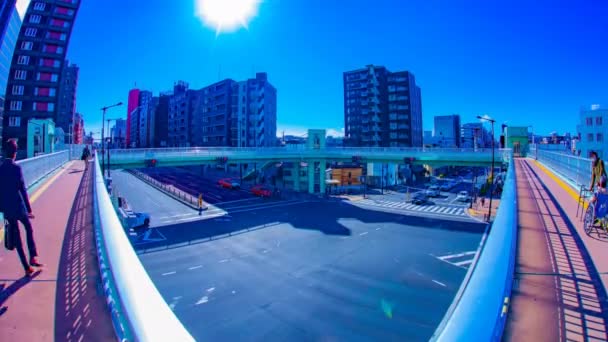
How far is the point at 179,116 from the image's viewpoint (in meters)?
82.8

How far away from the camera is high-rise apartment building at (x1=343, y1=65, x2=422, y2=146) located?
2645 inches

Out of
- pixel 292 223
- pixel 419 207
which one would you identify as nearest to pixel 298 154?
pixel 292 223

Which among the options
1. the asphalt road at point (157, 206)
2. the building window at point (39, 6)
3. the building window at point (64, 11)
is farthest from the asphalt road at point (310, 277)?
the building window at point (39, 6)

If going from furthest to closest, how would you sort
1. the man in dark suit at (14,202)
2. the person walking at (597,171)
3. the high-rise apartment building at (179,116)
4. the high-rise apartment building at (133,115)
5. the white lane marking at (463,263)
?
the high-rise apartment building at (133,115) < the high-rise apartment building at (179,116) < the white lane marking at (463,263) < the person walking at (597,171) < the man in dark suit at (14,202)

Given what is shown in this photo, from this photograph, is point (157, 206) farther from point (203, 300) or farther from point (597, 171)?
point (597, 171)

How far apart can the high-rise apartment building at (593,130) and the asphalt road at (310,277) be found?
2932 cm

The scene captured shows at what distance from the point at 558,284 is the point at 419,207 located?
35735 millimetres

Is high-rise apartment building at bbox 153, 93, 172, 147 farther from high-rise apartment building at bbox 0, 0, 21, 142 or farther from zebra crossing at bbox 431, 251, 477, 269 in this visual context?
zebra crossing at bbox 431, 251, 477, 269

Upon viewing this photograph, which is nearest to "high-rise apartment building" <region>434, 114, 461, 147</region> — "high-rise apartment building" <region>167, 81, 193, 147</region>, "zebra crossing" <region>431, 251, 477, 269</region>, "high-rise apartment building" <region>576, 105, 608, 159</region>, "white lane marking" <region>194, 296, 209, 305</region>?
"high-rise apartment building" <region>576, 105, 608, 159</region>

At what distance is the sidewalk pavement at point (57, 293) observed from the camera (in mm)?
2438

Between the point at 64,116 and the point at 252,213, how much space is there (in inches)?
2759

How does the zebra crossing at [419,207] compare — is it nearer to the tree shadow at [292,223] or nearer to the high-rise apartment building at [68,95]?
the tree shadow at [292,223]

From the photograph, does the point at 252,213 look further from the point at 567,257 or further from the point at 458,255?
the point at 567,257

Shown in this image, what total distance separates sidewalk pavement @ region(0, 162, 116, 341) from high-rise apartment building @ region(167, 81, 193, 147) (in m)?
80.7
